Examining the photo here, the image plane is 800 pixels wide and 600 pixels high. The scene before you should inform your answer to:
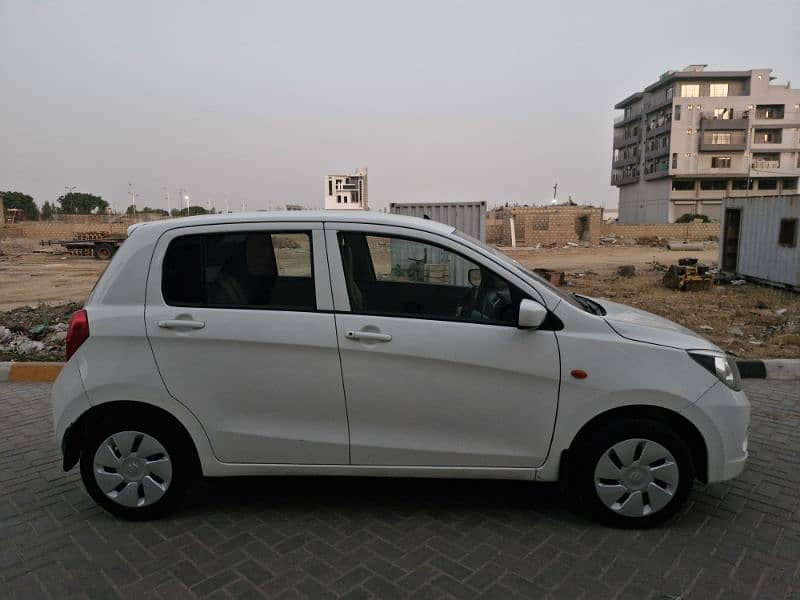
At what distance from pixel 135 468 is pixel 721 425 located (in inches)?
131

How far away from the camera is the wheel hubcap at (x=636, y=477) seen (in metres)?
3.12

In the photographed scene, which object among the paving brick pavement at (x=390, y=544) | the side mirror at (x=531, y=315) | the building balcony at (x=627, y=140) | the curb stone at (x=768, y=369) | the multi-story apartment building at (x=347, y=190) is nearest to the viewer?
the paving brick pavement at (x=390, y=544)

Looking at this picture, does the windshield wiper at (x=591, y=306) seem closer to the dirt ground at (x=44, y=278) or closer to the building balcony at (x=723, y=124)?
the dirt ground at (x=44, y=278)

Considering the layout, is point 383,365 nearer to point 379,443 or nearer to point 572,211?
point 379,443

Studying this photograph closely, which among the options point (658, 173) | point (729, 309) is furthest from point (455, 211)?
point (658, 173)

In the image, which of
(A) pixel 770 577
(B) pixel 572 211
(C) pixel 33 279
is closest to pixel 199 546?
(A) pixel 770 577

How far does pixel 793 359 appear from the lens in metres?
6.70

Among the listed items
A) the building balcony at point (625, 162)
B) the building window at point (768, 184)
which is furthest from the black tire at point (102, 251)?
the building window at point (768, 184)

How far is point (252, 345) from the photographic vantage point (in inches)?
124

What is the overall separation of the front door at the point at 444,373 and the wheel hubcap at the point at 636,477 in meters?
0.38

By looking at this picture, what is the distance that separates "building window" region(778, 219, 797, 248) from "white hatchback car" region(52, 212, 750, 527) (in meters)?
11.2

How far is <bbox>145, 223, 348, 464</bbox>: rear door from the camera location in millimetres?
3143

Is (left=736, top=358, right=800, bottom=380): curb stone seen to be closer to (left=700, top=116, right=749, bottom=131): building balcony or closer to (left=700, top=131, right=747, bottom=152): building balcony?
(left=700, top=116, right=749, bottom=131): building balcony

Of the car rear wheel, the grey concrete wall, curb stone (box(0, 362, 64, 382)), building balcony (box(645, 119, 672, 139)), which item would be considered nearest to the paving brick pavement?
the car rear wheel
